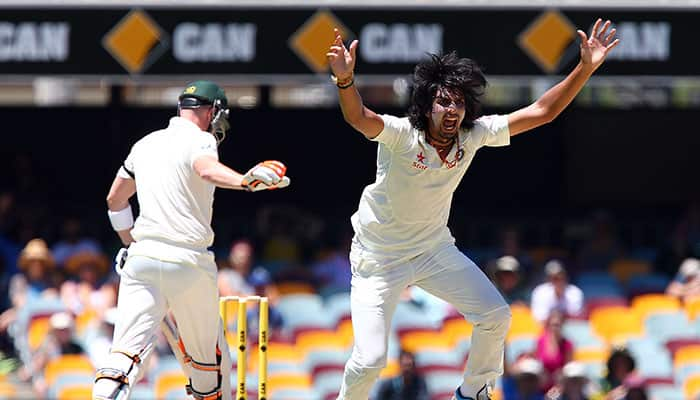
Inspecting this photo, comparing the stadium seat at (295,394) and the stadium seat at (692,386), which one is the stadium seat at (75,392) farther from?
the stadium seat at (692,386)

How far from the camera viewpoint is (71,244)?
1403cm

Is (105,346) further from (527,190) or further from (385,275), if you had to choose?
(527,190)

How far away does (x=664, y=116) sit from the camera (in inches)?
655

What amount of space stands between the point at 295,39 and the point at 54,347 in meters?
3.41

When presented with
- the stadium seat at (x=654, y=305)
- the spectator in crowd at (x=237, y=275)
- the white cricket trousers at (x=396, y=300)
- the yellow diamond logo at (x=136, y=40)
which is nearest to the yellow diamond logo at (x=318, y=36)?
the yellow diamond logo at (x=136, y=40)

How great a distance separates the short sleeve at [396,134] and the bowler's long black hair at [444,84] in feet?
0.24

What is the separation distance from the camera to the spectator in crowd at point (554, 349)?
38.4 ft

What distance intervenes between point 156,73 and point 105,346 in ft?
8.61

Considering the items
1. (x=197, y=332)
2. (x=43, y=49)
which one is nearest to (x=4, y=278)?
(x=43, y=49)

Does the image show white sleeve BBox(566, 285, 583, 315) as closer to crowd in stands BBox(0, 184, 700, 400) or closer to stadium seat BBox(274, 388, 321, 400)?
crowd in stands BBox(0, 184, 700, 400)

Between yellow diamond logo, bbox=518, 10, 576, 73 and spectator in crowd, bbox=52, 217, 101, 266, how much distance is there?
14.8 ft

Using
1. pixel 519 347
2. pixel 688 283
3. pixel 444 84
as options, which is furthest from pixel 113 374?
pixel 688 283

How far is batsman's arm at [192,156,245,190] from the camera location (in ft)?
21.1

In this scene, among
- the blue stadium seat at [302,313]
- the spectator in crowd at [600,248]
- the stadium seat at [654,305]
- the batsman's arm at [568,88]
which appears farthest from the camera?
the spectator in crowd at [600,248]
